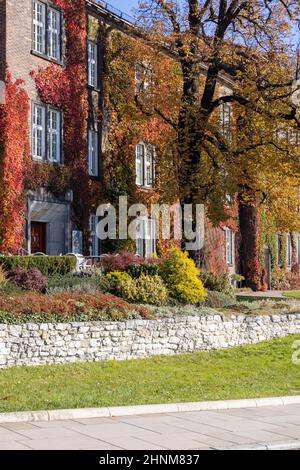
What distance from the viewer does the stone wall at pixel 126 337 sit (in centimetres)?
1645

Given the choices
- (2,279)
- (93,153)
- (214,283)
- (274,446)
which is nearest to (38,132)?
(93,153)

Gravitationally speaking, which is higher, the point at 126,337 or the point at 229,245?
the point at 229,245

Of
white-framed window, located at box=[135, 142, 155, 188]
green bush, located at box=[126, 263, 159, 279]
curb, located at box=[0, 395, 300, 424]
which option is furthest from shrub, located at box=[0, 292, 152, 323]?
white-framed window, located at box=[135, 142, 155, 188]

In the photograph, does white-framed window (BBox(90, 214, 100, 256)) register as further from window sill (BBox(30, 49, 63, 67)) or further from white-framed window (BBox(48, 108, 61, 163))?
window sill (BBox(30, 49, 63, 67))

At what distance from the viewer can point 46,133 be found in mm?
27844

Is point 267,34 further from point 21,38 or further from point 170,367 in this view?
point 170,367

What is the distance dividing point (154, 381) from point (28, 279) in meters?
6.86

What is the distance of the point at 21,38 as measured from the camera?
26516 millimetres

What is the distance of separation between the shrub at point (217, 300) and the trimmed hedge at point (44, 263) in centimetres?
434

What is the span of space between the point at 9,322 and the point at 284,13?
1723cm

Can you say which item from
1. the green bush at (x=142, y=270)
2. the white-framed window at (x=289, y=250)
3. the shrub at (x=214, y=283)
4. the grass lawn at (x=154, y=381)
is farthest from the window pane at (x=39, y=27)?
the white-framed window at (x=289, y=250)

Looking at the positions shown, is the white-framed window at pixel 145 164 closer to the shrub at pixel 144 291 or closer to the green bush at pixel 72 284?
the green bush at pixel 72 284

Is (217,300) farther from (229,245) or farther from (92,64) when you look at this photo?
(229,245)

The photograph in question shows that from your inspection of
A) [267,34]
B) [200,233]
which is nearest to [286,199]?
[200,233]
